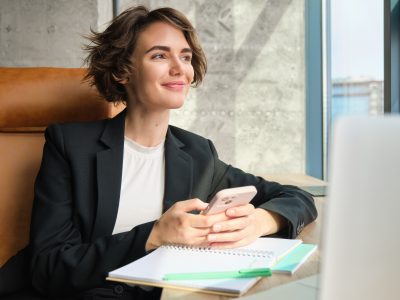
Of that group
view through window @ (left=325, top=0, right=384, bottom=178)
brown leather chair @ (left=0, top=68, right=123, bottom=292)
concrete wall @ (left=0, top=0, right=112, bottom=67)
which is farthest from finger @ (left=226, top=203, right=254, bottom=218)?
concrete wall @ (left=0, top=0, right=112, bottom=67)

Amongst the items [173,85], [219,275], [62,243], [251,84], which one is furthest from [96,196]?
[251,84]

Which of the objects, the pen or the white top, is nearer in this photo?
the pen

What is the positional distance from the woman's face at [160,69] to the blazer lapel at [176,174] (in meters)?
0.13

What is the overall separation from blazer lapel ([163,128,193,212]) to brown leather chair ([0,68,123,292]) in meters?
0.33

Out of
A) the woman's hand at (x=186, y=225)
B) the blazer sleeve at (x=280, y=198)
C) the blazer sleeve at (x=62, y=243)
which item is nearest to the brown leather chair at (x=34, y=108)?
the blazer sleeve at (x=62, y=243)

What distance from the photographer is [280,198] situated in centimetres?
135

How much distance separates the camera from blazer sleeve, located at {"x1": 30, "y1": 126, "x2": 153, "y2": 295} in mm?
1081

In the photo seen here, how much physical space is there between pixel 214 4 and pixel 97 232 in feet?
8.59

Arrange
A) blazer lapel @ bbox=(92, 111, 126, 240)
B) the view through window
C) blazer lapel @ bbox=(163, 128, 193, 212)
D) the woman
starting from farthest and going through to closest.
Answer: the view through window, blazer lapel @ bbox=(163, 128, 193, 212), blazer lapel @ bbox=(92, 111, 126, 240), the woman

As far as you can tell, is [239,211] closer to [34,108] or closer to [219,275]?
[219,275]

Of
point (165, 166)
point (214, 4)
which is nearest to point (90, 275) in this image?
point (165, 166)

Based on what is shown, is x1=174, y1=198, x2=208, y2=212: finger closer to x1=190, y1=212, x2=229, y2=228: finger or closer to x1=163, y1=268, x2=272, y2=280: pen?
x1=190, y1=212, x2=229, y2=228: finger

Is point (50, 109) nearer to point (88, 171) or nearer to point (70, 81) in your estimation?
point (70, 81)

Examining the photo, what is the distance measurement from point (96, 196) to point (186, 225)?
0.46 m
